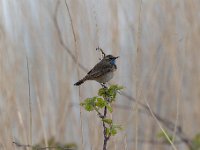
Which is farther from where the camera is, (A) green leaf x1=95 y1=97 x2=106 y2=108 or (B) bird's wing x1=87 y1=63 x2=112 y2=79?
(B) bird's wing x1=87 y1=63 x2=112 y2=79

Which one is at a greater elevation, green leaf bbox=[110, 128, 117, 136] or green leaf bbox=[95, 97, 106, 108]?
green leaf bbox=[95, 97, 106, 108]

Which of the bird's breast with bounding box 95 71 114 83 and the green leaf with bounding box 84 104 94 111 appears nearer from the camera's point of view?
the green leaf with bounding box 84 104 94 111

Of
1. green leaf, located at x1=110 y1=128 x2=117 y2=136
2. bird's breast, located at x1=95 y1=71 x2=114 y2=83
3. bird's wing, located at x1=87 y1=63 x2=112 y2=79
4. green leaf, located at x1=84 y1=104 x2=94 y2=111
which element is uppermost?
bird's wing, located at x1=87 y1=63 x2=112 y2=79

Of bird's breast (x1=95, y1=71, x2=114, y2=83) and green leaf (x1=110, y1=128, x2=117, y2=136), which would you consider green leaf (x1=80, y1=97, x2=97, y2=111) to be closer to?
green leaf (x1=110, y1=128, x2=117, y2=136)

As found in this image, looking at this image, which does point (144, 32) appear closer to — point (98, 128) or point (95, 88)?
point (95, 88)

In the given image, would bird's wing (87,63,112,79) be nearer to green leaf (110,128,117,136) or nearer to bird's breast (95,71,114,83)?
bird's breast (95,71,114,83)

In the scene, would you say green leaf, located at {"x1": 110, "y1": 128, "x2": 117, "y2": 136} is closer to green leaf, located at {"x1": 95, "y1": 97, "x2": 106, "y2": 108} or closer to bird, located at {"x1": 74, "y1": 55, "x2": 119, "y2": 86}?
green leaf, located at {"x1": 95, "y1": 97, "x2": 106, "y2": 108}

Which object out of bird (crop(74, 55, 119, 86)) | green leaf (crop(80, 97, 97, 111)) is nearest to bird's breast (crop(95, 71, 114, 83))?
bird (crop(74, 55, 119, 86))

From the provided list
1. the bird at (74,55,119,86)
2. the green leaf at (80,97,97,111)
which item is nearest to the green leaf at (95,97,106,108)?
the green leaf at (80,97,97,111)

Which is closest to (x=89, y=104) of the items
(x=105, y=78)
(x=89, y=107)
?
(x=89, y=107)

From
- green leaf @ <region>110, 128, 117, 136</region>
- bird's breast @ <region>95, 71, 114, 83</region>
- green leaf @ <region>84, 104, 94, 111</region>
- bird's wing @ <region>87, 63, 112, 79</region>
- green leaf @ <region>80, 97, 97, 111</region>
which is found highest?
bird's wing @ <region>87, 63, 112, 79</region>

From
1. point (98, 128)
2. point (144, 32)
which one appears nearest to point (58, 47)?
point (144, 32)

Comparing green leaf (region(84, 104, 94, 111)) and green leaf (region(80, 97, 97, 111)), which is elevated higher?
green leaf (region(80, 97, 97, 111))

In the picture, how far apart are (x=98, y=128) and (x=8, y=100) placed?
38 cm
